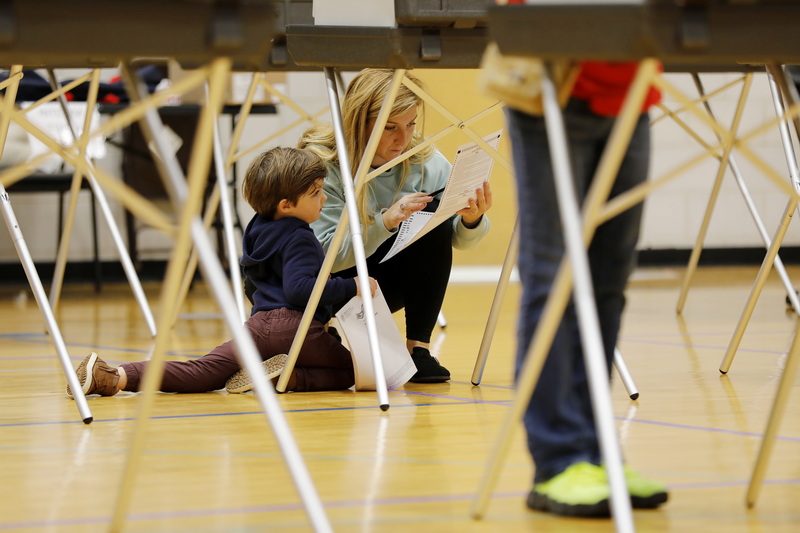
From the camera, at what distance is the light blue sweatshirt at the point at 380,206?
1.81m

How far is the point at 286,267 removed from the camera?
1.68 metres

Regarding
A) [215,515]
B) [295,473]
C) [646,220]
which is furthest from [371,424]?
[646,220]

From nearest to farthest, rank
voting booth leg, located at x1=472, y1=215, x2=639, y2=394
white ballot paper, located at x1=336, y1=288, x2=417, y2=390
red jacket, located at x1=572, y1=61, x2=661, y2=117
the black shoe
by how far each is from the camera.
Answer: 1. red jacket, located at x1=572, y1=61, x2=661, y2=117
2. voting booth leg, located at x1=472, y1=215, x2=639, y2=394
3. white ballot paper, located at x1=336, y1=288, x2=417, y2=390
4. the black shoe

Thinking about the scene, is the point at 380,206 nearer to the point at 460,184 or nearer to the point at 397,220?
the point at 397,220

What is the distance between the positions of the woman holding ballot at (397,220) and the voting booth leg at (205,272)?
973mm

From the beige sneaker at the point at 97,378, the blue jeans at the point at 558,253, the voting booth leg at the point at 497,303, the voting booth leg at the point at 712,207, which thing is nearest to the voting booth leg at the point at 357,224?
the voting booth leg at the point at 497,303

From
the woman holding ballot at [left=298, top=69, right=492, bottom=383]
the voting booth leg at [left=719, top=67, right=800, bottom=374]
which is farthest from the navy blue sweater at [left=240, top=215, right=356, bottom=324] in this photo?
the voting booth leg at [left=719, top=67, right=800, bottom=374]

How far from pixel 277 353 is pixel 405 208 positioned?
0.32 m

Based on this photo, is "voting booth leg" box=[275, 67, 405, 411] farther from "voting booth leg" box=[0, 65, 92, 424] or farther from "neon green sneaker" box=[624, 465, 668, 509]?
"neon green sneaker" box=[624, 465, 668, 509]

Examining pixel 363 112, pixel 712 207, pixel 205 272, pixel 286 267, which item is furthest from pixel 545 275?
pixel 712 207

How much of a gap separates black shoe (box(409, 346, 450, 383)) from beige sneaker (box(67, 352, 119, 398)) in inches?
19.1

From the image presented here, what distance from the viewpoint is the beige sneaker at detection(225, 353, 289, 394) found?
1658 millimetres

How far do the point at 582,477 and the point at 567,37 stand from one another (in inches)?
15.8

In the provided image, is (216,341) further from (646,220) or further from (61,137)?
(646,220)
